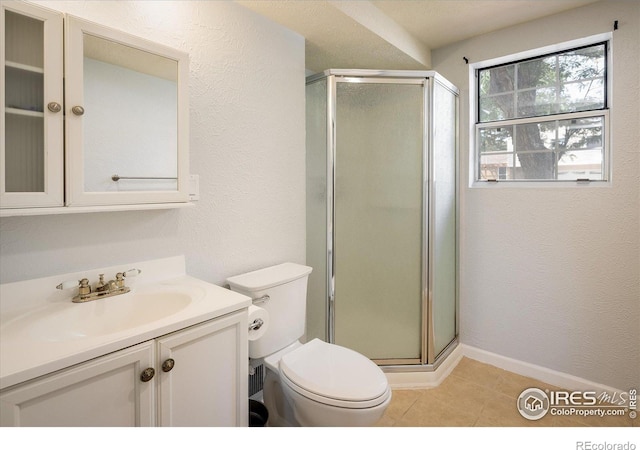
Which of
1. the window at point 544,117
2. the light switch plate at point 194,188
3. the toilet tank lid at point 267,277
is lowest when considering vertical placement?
the toilet tank lid at point 267,277

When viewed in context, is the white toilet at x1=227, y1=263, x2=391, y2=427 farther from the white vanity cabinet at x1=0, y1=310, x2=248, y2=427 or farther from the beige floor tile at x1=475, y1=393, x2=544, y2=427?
the beige floor tile at x1=475, y1=393, x2=544, y2=427

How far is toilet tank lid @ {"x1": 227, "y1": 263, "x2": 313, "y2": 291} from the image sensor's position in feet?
5.28

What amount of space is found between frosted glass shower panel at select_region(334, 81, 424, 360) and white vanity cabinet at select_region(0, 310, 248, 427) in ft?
3.34

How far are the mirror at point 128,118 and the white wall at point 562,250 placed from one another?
199cm

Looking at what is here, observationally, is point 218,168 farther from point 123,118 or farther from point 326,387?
point 326,387

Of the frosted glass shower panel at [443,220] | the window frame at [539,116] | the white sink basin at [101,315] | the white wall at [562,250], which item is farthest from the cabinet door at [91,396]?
the window frame at [539,116]

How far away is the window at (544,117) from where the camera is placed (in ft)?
6.87

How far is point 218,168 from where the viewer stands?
1684 mm

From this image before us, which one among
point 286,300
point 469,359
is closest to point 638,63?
point 469,359

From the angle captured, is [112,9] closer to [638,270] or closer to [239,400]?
[239,400]

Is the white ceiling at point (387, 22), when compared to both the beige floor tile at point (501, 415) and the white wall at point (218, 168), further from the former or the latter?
the beige floor tile at point (501, 415)

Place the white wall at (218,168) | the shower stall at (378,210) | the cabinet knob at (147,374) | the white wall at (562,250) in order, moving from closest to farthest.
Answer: the cabinet knob at (147,374), the white wall at (218,168), the white wall at (562,250), the shower stall at (378,210)

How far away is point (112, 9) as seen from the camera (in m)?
1.33

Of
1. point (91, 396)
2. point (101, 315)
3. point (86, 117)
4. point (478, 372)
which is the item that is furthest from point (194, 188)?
point (478, 372)
